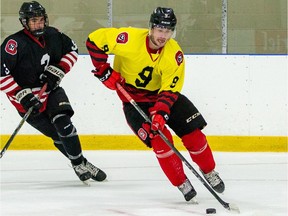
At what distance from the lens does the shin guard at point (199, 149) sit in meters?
4.56

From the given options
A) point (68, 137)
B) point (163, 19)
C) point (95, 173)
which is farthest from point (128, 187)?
point (163, 19)

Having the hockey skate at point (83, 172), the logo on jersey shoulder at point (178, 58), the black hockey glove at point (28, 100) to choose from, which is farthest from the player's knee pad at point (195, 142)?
the black hockey glove at point (28, 100)

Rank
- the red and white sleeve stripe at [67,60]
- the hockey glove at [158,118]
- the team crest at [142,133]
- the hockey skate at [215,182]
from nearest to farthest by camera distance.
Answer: the hockey glove at [158,118], the team crest at [142,133], the hockey skate at [215,182], the red and white sleeve stripe at [67,60]

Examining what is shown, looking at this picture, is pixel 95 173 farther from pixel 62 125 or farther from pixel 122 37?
pixel 122 37

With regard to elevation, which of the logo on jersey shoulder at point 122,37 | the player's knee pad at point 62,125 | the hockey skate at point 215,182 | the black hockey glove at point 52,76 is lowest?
the hockey skate at point 215,182

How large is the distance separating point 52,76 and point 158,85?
78 cm

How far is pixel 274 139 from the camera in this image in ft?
22.4

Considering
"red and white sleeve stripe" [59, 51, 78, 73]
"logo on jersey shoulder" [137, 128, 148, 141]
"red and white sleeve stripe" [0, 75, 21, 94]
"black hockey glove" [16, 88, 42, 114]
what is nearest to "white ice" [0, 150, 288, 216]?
"logo on jersey shoulder" [137, 128, 148, 141]

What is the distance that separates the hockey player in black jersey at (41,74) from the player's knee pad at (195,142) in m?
0.88

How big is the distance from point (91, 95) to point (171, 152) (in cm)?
263

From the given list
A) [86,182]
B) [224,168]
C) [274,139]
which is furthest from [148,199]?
[274,139]

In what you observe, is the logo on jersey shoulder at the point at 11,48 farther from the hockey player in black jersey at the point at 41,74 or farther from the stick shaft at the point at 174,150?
the stick shaft at the point at 174,150

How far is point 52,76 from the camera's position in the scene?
5133 mm

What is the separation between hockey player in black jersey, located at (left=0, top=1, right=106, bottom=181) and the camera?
16.5 feet
